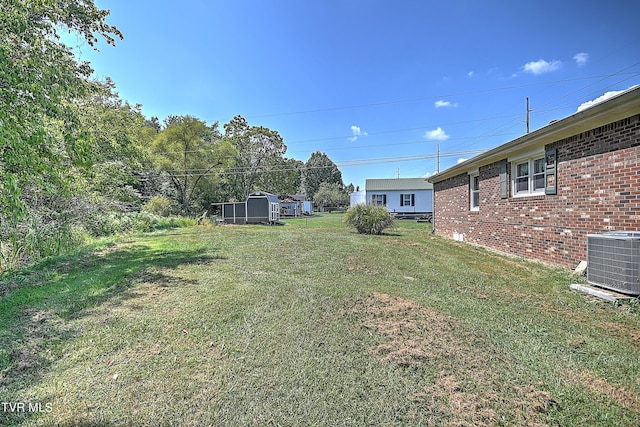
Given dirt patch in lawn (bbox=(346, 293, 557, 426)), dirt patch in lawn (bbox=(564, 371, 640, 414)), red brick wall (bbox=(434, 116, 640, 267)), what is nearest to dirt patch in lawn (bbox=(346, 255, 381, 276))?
dirt patch in lawn (bbox=(346, 293, 557, 426))

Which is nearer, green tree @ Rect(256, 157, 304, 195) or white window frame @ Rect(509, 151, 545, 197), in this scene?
white window frame @ Rect(509, 151, 545, 197)

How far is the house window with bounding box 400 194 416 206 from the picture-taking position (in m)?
27.9

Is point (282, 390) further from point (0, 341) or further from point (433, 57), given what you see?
point (433, 57)

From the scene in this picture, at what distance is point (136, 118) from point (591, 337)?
22431 mm

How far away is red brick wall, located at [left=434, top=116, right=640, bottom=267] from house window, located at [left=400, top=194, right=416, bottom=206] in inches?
777

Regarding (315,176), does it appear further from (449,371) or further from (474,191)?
(449,371)

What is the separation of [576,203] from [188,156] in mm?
25369

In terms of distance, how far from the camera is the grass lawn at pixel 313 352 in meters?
1.78

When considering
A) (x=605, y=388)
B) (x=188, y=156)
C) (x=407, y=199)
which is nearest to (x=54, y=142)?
(x=605, y=388)

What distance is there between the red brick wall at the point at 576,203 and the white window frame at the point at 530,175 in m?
0.17

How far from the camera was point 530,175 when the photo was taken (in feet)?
22.7

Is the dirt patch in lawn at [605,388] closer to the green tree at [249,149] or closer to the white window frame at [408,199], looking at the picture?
the white window frame at [408,199]

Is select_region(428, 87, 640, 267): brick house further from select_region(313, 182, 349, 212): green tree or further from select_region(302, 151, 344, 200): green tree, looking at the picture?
select_region(302, 151, 344, 200): green tree

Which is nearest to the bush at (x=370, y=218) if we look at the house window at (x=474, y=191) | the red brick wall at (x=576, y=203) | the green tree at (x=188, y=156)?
the house window at (x=474, y=191)
